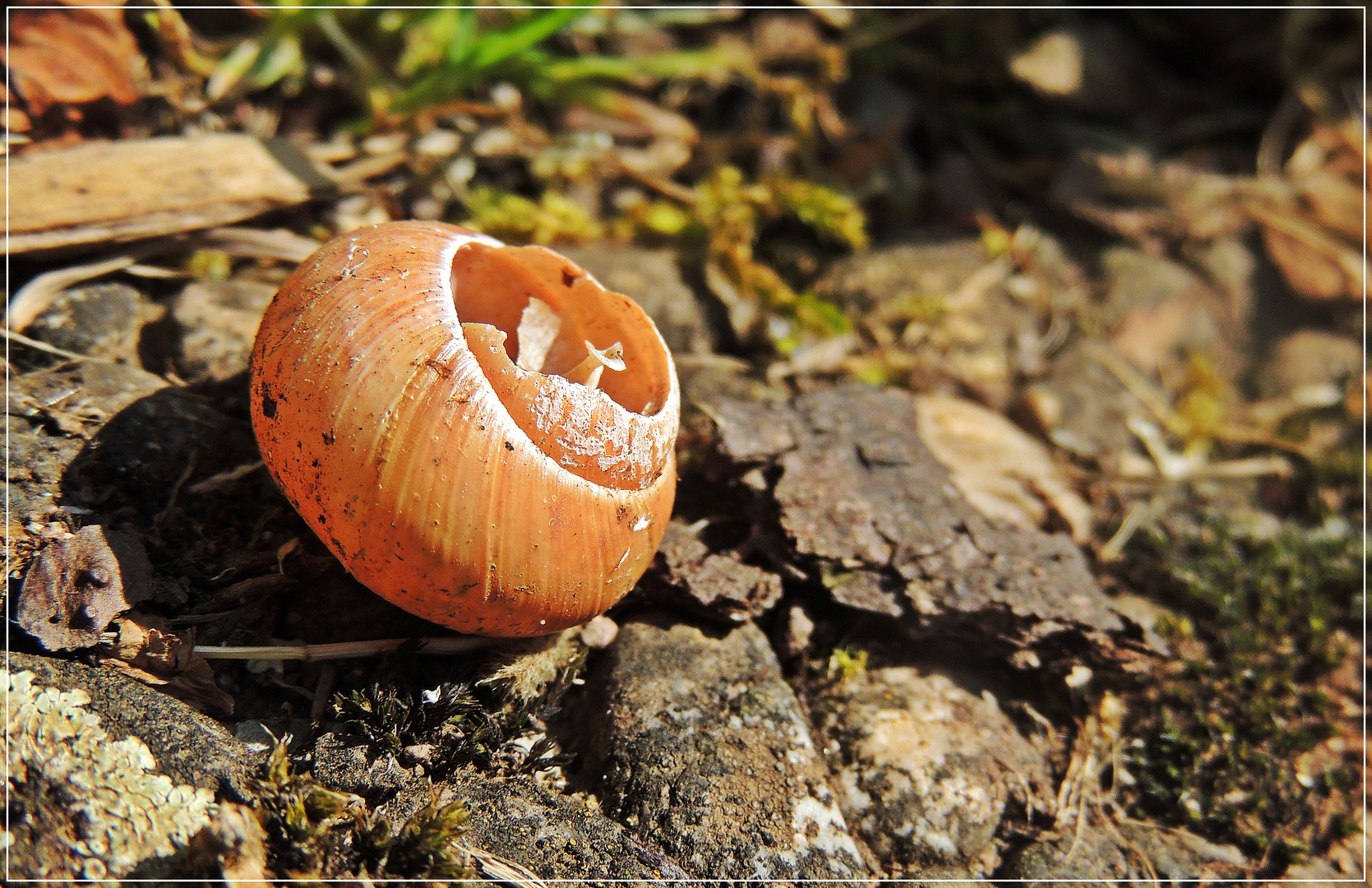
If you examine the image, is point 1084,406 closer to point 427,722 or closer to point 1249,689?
point 1249,689

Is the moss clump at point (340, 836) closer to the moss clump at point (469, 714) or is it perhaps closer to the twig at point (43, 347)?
the moss clump at point (469, 714)

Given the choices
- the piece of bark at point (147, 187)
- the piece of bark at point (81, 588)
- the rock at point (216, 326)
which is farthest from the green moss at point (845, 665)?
the piece of bark at point (147, 187)

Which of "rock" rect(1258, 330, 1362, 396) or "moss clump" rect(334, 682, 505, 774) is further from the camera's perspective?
"rock" rect(1258, 330, 1362, 396)

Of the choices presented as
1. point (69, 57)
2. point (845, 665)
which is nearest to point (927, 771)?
point (845, 665)

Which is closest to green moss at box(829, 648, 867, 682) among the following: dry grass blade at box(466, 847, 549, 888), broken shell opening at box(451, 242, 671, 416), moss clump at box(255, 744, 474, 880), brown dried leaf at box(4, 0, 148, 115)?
broken shell opening at box(451, 242, 671, 416)

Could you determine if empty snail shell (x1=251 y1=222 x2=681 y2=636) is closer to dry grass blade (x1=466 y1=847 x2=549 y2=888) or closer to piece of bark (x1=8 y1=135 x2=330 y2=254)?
dry grass blade (x1=466 y1=847 x2=549 y2=888)

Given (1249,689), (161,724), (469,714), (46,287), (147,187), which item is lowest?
(1249,689)
